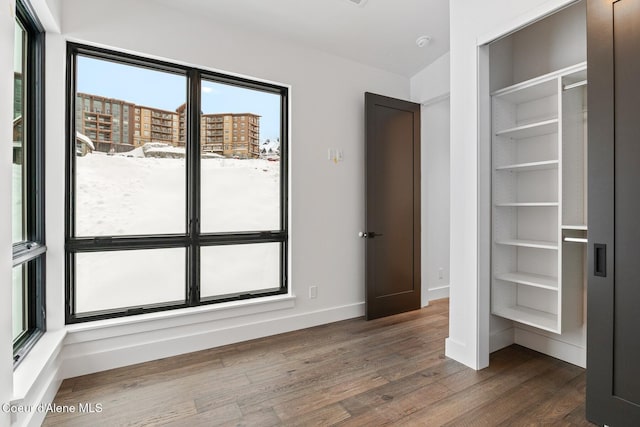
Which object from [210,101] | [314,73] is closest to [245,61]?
[210,101]

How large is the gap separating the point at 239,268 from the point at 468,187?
2.09 metres

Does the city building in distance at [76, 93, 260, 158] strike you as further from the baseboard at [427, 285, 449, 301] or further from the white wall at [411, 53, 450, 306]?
the baseboard at [427, 285, 449, 301]

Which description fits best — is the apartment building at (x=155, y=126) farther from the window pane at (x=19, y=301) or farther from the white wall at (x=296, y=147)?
the window pane at (x=19, y=301)

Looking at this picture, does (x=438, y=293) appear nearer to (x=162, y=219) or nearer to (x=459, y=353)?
(x=459, y=353)

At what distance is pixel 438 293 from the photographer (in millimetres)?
4289

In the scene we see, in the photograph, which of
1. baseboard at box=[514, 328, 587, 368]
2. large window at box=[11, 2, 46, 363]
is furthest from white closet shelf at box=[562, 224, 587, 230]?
large window at box=[11, 2, 46, 363]

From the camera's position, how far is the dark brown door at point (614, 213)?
158 cm

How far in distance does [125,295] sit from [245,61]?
221 cm

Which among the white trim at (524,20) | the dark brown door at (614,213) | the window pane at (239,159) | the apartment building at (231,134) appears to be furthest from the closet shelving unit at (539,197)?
the apartment building at (231,134)

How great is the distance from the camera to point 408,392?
2.11 metres

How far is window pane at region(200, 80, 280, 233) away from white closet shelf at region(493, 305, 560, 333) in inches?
83.6

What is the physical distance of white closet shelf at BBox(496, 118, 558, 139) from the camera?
7.83 feet

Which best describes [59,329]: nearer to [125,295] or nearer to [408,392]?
[125,295]

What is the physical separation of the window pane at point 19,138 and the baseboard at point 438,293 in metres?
3.96
